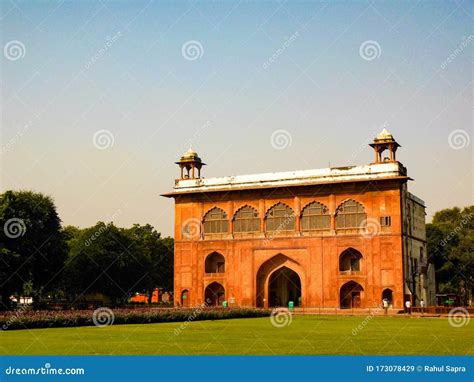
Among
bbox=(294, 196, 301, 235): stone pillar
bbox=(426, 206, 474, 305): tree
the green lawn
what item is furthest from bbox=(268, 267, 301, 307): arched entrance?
the green lawn

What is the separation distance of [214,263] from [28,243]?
13457mm

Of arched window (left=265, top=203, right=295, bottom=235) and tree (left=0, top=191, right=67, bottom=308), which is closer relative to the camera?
tree (left=0, top=191, right=67, bottom=308)

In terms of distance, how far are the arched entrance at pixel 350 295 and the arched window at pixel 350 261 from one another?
0.89 metres

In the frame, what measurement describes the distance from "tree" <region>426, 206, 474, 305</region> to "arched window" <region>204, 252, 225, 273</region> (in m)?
18.6

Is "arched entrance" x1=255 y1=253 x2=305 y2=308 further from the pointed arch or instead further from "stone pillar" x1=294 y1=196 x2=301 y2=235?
the pointed arch

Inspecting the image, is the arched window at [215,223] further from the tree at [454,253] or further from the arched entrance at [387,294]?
the tree at [454,253]

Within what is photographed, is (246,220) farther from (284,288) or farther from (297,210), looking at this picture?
(284,288)

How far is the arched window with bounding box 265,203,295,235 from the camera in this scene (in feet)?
152

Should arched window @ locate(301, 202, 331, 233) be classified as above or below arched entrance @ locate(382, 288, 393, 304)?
above

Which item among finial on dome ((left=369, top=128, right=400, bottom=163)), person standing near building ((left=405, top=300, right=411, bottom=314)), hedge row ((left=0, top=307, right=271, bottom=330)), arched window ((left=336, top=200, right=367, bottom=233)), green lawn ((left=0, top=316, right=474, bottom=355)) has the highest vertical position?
finial on dome ((left=369, top=128, right=400, bottom=163))

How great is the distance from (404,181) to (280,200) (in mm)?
8260

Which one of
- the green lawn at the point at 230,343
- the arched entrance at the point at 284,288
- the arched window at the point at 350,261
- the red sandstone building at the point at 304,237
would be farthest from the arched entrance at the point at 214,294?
the green lawn at the point at 230,343

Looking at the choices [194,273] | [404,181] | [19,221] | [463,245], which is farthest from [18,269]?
[463,245]

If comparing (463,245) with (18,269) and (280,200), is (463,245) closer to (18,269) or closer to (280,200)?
(280,200)
